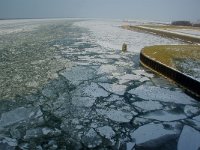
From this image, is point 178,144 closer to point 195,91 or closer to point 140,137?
point 140,137

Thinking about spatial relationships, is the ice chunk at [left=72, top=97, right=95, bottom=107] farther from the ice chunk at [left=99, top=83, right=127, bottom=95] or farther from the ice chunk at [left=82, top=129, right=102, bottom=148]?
the ice chunk at [left=82, top=129, right=102, bottom=148]

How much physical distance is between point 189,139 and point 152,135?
363mm

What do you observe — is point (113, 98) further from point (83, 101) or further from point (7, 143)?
point (7, 143)

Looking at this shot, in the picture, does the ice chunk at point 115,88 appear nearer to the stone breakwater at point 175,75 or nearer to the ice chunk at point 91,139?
the stone breakwater at point 175,75

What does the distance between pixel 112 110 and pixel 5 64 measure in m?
3.32

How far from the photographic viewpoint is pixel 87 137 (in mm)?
2523

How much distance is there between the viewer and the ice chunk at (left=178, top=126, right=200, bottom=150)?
2.35 m

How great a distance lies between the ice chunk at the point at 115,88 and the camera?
12.5 feet

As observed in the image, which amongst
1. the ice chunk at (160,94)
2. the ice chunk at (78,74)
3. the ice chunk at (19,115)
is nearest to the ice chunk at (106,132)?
the ice chunk at (19,115)

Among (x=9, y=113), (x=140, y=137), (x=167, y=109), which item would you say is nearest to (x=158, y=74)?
(x=167, y=109)

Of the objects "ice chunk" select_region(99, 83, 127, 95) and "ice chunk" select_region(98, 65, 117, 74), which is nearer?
"ice chunk" select_region(99, 83, 127, 95)

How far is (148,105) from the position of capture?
130 inches

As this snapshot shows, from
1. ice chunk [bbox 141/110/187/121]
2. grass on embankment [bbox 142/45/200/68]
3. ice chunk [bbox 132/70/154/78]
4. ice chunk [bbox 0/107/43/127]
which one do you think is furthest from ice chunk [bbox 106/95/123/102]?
grass on embankment [bbox 142/45/200/68]

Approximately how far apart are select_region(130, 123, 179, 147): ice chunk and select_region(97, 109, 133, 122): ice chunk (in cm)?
26
